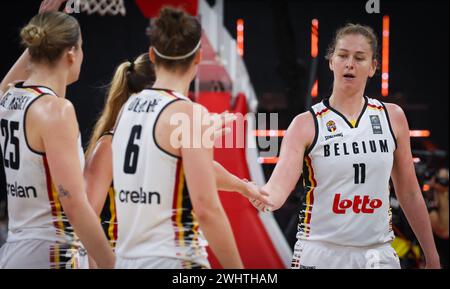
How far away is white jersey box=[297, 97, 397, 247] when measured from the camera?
342cm

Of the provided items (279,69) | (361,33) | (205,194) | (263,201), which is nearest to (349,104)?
(361,33)

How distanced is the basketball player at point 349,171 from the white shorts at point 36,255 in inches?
39.9

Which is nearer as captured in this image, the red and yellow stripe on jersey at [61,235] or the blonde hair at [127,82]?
the red and yellow stripe on jersey at [61,235]

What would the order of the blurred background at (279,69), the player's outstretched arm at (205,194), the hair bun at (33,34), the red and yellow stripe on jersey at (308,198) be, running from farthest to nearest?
the blurred background at (279,69), the red and yellow stripe on jersey at (308,198), the hair bun at (33,34), the player's outstretched arm at (205,194)

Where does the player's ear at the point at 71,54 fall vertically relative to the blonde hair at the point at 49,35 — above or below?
below

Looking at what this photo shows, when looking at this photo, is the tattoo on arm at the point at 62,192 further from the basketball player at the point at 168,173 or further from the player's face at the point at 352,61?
the player's face at the point at 352,61

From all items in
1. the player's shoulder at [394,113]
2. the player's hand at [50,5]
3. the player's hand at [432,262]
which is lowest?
the player's hand at [432,262]

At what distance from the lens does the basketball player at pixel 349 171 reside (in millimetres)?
3420

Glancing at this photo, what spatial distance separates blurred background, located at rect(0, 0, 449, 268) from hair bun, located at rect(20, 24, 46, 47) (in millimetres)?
1933

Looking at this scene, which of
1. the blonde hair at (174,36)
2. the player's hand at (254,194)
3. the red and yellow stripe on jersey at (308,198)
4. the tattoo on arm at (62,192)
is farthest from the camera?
the red and yellow stripe on jersey at (308,198)

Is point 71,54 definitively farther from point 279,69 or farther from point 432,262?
point 279,69

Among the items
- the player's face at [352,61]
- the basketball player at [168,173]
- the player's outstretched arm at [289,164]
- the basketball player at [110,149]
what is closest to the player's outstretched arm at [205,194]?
the basketball player at [168,173]

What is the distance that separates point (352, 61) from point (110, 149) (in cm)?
129
